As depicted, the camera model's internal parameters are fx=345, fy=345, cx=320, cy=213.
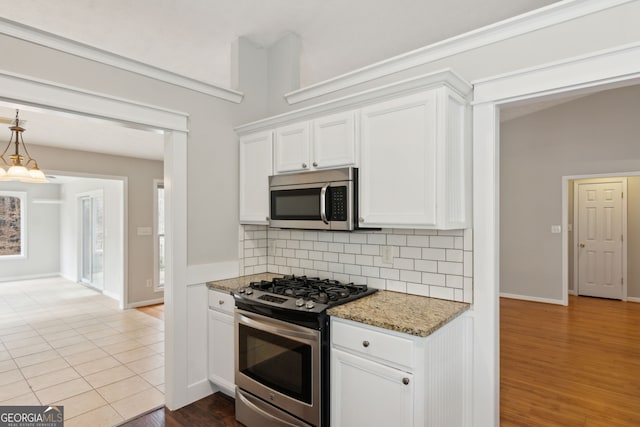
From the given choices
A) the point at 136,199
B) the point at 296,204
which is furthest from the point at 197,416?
the point at 136,199

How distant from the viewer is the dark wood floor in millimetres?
2449

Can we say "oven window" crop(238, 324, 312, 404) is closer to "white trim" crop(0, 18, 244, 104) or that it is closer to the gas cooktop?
the gas cooktop

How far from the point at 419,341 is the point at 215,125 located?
229 centimetres

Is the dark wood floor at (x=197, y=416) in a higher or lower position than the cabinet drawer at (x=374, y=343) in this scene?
lower

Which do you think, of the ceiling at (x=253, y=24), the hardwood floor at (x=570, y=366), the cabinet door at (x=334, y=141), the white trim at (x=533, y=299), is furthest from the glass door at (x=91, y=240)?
the white trim at (x=533, y=299)

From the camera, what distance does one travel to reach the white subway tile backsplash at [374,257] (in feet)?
7.13

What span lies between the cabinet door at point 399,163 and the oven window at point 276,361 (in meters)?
0.91

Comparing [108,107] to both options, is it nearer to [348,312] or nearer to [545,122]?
[348,312]

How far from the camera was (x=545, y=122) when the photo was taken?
5730 mm

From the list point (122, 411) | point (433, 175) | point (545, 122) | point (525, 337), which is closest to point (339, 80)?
point (433, 175)

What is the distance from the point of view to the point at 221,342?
8.84 feet

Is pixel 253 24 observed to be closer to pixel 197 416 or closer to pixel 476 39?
pixel 476 39

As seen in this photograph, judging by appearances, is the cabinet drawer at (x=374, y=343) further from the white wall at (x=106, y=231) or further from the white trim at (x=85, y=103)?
the white wall at (x=106, y=231)

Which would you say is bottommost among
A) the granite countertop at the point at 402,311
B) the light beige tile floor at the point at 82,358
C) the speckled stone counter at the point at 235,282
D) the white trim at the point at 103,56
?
the light beige tile floor at the point at 82,358
